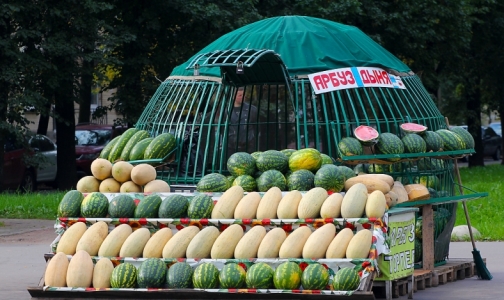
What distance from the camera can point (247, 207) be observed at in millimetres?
8680

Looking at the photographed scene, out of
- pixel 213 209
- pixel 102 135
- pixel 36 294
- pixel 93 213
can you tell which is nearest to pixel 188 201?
pixel 213 209

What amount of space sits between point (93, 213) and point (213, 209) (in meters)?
1.24

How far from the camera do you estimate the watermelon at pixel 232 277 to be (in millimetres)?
8109

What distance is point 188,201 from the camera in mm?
9070

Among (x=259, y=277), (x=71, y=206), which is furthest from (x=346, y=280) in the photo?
(x=71, y=206)

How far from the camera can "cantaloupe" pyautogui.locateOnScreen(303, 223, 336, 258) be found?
8.16 metres

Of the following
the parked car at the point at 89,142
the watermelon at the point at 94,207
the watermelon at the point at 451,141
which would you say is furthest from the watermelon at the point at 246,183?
the parked car at the point at 89,142

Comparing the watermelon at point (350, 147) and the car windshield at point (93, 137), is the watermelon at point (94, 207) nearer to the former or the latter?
the watermelon at point (350, 147)

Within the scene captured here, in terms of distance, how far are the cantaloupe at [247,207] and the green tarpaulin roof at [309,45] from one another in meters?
2.63

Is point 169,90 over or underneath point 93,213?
over

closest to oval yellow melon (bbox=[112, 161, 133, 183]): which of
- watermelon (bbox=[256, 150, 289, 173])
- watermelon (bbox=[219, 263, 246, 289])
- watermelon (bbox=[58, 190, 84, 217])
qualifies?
watermelon (bbox=[58, 190, 84, 217])

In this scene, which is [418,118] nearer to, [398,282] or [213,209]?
[398,282]

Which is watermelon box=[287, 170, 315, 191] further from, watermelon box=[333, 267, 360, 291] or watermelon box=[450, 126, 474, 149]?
watermelon box=[450, 126, 474, 149]

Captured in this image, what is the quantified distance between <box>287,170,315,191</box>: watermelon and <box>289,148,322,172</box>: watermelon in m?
0.22
